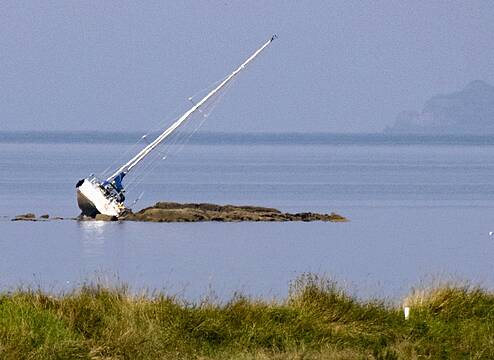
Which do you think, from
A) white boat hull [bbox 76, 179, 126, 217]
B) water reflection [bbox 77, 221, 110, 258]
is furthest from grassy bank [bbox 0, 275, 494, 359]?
white boat hull [bbox 76, 179, 126, 217]

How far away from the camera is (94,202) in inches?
1890

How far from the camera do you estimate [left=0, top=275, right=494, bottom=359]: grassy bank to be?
39.1ft

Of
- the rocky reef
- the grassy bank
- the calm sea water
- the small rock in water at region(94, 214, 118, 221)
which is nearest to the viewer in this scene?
the grassy bank

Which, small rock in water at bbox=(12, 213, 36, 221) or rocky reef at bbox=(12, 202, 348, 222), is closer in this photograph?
rocky reef at bbox=(12, 202, 348, 222)

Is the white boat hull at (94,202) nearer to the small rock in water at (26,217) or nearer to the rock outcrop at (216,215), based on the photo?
the rock outcrop at (216,215)

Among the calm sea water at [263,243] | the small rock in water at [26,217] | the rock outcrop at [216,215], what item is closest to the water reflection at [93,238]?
the calm sea water at [263,243]

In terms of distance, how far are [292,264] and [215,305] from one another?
64.8 ft

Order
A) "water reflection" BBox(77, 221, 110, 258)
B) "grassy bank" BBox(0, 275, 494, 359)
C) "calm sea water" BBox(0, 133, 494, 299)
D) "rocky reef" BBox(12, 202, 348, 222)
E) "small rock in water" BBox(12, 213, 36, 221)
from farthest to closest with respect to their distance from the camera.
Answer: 1. "small rock in water" BBox(12, 213, 36, 221)
2. "rocky reef" BBox(12, 202, 348, 222)
3. "water reflection" BBox(77, 221, 110, 258)
4. "calm sea water" BBox(0, 133, 494, 299)
5. "grassy bank" BBox(0, 275, 494, 359)

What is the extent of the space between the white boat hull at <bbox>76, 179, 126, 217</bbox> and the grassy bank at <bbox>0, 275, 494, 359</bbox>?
33.3m

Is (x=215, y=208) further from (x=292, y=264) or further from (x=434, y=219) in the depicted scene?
(x=292, y=264)

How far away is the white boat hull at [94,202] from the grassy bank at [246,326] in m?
33.3

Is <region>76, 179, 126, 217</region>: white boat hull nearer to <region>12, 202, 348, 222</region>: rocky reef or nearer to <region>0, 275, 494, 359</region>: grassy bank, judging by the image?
<region>12, 202, 348, 222</region>: rocky reef

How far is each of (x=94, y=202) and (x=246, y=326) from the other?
35.3m

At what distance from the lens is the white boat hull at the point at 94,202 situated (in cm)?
4752
